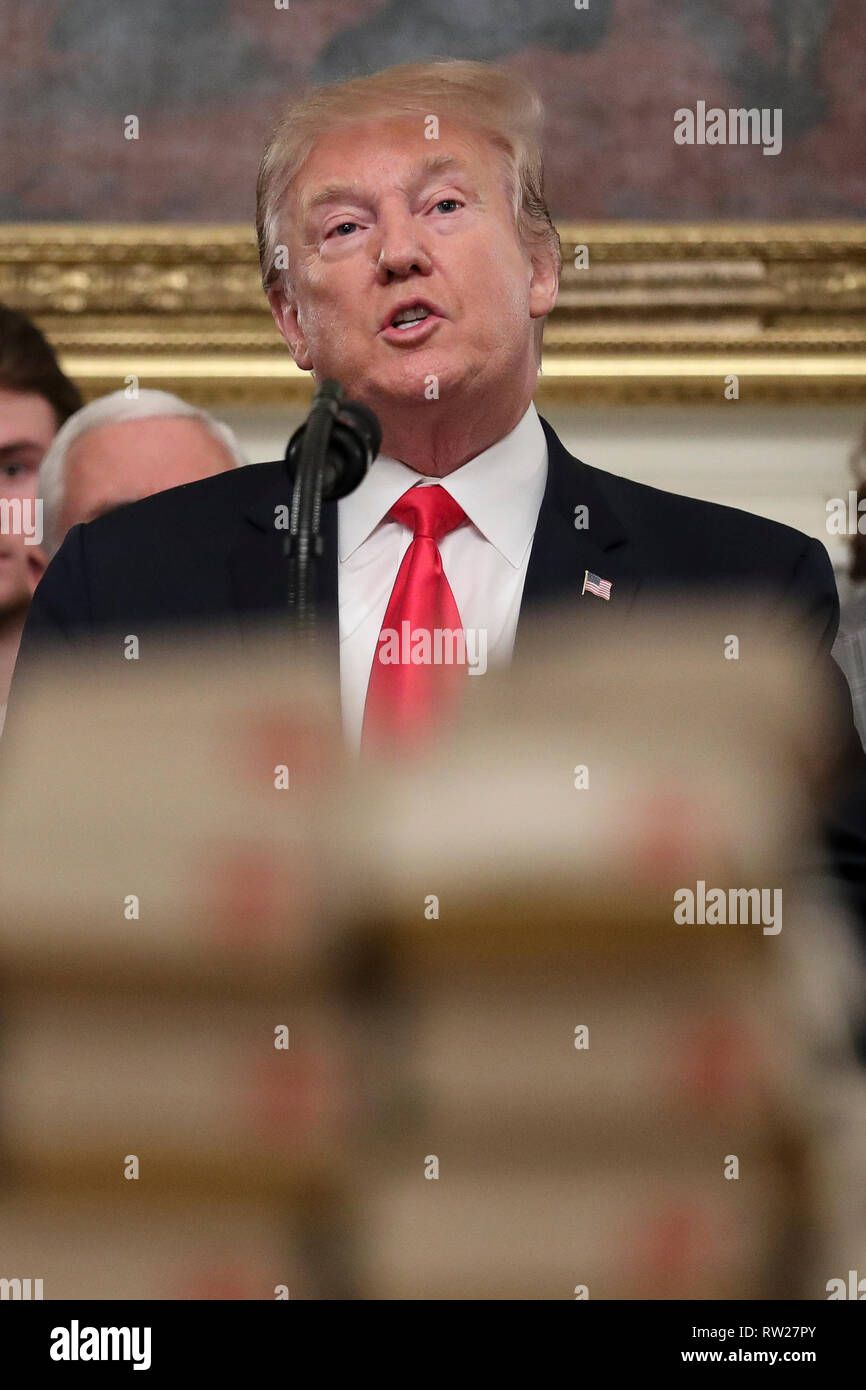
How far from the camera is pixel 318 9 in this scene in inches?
106

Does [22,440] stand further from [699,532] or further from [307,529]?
[307,529]

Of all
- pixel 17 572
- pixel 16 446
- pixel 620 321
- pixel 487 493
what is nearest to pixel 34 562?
pixel 17 572

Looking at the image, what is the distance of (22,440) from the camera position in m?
2.49

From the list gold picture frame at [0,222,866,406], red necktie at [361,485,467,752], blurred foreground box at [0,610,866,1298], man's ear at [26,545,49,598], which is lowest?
blurred foreground box at [0,610,866,1298]

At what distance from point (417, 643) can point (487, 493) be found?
0.20 m

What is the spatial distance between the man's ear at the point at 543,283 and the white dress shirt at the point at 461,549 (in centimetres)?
15

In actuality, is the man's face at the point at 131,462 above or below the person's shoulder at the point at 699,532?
above

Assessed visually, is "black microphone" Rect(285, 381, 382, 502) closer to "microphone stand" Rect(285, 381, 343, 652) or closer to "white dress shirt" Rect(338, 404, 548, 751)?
"microphone stand" Rect(285, 381, 343, 652)

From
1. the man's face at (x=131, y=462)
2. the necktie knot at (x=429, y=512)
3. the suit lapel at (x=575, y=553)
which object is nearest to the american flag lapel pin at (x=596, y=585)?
the suit lapel at (x=575, y=553)

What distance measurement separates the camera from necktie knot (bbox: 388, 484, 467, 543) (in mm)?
1225

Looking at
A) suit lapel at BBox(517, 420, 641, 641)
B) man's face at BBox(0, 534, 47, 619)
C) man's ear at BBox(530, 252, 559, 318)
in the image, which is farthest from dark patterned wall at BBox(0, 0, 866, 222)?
suit lapel at BBox(517, 420, 641, 641)

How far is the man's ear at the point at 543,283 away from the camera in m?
1.44

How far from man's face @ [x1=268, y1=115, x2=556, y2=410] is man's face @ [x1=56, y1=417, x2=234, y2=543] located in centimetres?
104

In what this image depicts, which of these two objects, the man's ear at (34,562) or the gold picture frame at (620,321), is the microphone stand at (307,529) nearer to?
the man's ear at (34,562)
